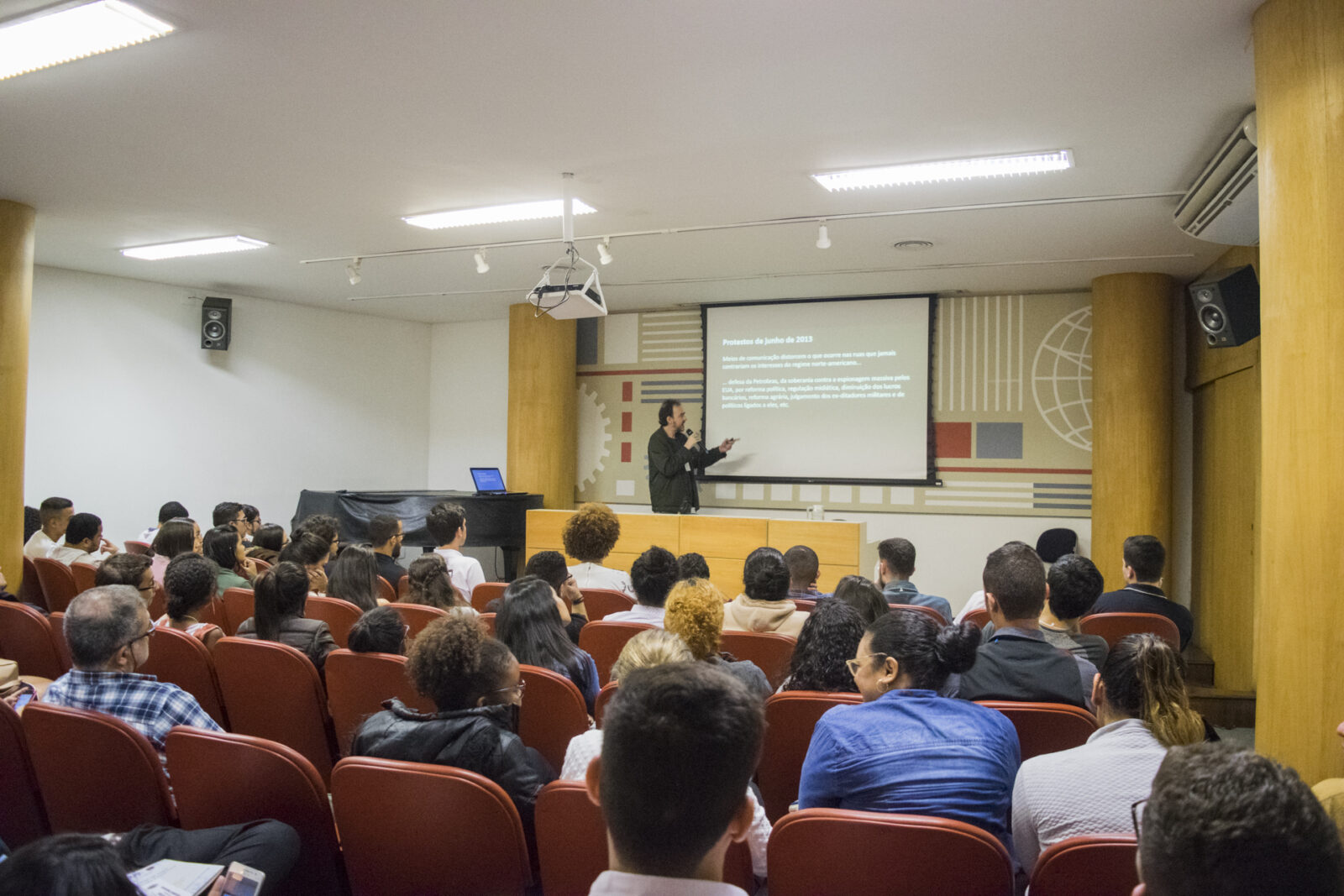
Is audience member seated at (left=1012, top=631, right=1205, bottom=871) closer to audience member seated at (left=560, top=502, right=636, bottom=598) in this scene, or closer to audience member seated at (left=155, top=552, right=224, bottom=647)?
audience member seated at (left=155, top=552, right=224, bottom=647)

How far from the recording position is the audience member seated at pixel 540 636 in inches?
115

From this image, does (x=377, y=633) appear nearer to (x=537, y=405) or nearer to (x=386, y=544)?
(x=386, y=544)

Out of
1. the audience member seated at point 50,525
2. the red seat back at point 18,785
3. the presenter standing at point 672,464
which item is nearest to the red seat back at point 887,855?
the red seat back at point 18,785

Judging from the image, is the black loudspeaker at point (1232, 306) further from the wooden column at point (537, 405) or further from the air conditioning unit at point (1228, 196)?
the wooden column at point (537, 405)

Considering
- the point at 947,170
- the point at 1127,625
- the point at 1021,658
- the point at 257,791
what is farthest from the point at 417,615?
the point at 947,170

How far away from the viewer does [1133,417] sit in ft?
23.9

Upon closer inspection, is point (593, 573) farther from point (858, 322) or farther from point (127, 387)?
point (127, 387)

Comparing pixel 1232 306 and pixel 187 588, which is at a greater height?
pixel 1232 306

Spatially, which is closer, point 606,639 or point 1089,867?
point 1089,867

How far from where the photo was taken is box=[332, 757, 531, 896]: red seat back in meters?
1.70

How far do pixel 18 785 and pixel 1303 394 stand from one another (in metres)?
3.94

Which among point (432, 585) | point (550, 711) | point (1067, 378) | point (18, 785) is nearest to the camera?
point (18, 785)

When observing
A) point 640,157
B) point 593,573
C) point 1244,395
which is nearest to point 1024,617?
point 593,573

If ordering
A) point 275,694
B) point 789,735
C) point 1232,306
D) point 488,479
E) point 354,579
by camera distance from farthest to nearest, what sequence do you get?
1. point 488,479
2. point 1232,306
3. point 354,579
4. point 275,694
5. point 789,735
